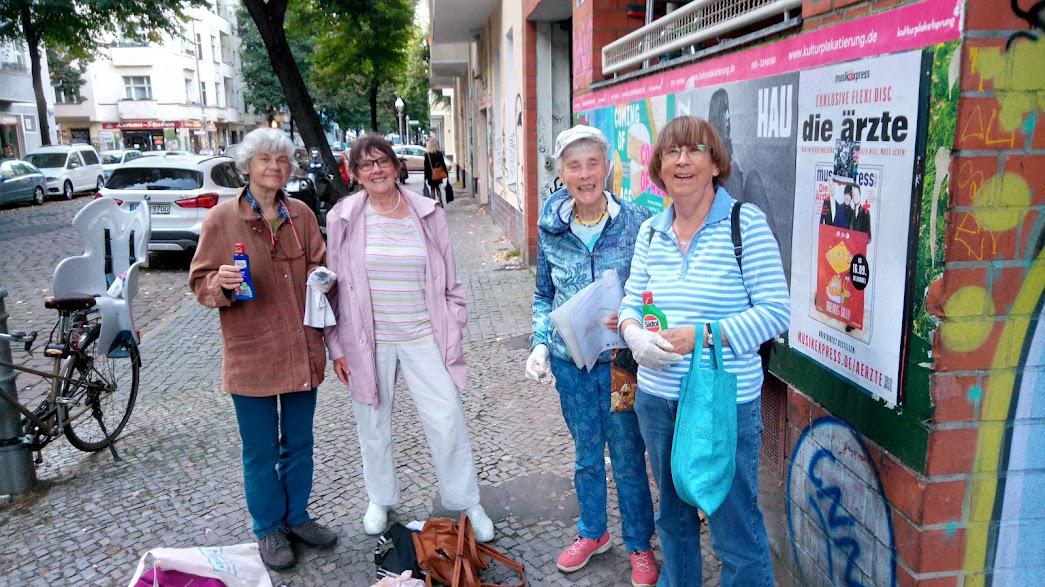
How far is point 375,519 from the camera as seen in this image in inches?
141

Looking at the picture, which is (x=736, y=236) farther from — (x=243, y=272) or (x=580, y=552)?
(x=243, y=272)

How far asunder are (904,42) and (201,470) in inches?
159

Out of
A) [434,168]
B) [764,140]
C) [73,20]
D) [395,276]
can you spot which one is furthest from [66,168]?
[764,140]

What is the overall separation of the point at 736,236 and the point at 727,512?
0.86m

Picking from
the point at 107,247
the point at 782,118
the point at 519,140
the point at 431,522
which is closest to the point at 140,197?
the point at 519,140

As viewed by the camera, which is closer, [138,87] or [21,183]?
[21,183]

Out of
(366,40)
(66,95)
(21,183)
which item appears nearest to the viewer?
(21,183)

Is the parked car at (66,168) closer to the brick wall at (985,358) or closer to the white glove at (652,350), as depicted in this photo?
the white glove at (652,350)

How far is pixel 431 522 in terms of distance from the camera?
10.6ft

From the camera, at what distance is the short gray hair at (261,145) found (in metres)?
3.12

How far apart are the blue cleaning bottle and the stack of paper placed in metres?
1.22

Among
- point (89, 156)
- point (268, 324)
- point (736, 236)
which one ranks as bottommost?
point (268, 324)

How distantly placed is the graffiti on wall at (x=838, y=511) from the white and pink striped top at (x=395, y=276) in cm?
165

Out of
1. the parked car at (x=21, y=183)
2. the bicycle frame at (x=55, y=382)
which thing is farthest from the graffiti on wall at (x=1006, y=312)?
the parked car at (x=21, y=183)
